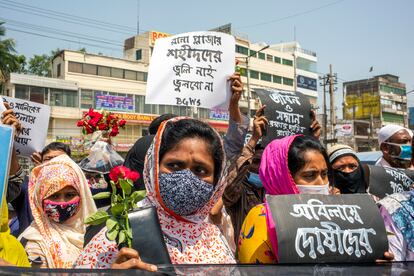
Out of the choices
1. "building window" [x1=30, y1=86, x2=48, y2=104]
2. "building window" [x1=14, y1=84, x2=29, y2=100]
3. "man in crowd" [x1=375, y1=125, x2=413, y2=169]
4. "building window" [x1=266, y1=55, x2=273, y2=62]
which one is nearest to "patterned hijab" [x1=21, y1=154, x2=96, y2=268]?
"man in crowd" [x1=375, y1=125, x2=413, y2=169]

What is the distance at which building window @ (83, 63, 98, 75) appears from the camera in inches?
1385

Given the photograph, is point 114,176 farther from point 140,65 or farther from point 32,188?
point 140,65

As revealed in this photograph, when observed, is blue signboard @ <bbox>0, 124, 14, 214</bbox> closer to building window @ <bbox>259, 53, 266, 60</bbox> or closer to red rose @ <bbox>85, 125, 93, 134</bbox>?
red rose @ <bbox>85, 125, 93, 134</bbox>

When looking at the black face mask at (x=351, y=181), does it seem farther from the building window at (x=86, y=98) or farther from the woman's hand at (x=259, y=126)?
the building window at (x=86, y=98)

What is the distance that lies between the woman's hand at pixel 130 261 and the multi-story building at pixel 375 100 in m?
61.2

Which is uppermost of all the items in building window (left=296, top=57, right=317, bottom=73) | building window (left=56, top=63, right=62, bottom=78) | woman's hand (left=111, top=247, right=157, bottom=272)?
building window (left=296, top=57, right=317, bottom=73)

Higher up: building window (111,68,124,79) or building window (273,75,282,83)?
building window (273,75,282,83)

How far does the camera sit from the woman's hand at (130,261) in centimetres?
156

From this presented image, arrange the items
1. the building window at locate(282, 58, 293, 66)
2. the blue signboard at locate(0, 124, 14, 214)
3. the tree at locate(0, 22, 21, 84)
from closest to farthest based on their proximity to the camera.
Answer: the blue signboard at locate(0, 124, 14, 214), the tree at locate(0, 22, 21, 84), the building window at locate(282, 58, 293, 66)

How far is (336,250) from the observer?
6.15ft

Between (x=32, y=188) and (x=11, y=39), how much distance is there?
30410 mm

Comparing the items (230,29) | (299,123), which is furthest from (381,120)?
(299,123)

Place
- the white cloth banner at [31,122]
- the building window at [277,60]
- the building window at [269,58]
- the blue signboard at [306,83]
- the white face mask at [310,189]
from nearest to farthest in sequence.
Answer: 1. the white face mask at [310,189]
2. the white cloth banner at [31,122]
3. the building window at [269,58]
4. the building window at [277,60]
5. the blue signboard at [306,83]

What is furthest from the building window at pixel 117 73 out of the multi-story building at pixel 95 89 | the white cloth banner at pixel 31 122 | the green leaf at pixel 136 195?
the green leaf at pixel 136 195
